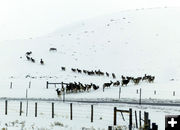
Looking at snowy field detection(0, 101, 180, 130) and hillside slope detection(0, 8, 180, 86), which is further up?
hillside slope detection(0, 8, 180, 86)

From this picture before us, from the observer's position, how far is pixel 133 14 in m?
115

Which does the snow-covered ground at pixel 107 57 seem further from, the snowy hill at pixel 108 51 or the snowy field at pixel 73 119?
the snowy field at pixel 73 119

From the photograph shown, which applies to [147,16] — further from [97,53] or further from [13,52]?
[13,52]

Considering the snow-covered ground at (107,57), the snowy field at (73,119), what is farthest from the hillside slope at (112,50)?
the snowy field at (73,119)

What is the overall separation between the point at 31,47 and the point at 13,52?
5250mm

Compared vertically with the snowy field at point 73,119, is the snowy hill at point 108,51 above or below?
above

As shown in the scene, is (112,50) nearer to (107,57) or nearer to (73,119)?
(107,57)

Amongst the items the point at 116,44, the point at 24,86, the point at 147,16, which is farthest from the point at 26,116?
the point at 147,16

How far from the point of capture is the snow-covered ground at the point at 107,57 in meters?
49.3

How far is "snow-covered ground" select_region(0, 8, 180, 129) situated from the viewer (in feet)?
162

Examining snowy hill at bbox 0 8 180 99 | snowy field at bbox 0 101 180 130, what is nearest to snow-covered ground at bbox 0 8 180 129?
snowy hill at bbox 0 8 180 99

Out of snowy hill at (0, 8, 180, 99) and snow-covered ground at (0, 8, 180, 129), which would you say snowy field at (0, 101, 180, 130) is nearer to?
snow-covered ground at (0, 8, 180, 129)

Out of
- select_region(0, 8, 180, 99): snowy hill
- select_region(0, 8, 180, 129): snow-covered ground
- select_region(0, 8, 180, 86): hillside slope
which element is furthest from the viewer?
select_region(0, 8, 180, 86): hillside slope

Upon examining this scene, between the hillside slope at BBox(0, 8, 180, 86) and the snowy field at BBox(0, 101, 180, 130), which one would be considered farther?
the hillside slope at BBox(0, 8, 180, 86)
